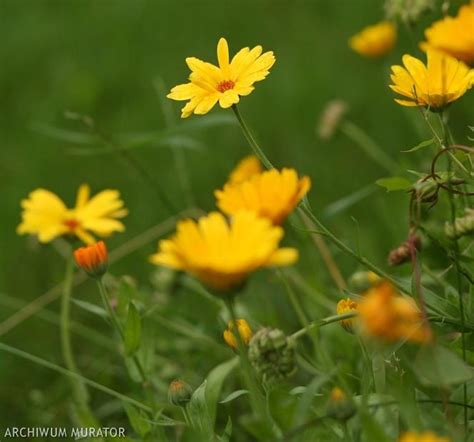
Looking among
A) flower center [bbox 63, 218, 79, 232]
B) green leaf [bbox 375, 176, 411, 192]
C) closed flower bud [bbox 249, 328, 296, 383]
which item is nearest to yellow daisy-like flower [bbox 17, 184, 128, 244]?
flower center [bbox 63, 218, 79, 232]

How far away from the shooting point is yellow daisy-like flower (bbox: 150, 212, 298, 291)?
977 mm

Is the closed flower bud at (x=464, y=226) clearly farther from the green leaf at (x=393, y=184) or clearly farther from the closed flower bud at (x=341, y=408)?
the closed flower bud at (x=341, y=408)

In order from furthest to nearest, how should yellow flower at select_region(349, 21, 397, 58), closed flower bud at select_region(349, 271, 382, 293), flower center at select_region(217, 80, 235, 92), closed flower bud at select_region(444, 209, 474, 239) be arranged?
yellow flower at select_region(349, 21, 397, 58) < closed flower bud at select_region(349, 271, 382, 293) < flower center at select_region(217, 80, 235, 92) < closed flower bud at select_region(444, 209, 474, 239)

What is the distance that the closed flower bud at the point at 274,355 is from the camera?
3.72ft

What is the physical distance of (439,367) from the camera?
3.35 ft

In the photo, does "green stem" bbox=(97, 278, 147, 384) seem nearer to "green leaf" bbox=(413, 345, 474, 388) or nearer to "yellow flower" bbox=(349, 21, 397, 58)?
"green leaf" bbox=(413, 345, 474, 388)

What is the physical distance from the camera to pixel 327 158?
2.92m

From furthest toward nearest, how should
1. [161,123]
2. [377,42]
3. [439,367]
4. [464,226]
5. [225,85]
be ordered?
[161,123], [377,42], [225,85], [464,226], [439,367]

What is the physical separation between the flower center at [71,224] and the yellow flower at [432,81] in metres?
0.71

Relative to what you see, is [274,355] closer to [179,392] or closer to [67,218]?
[179,392]

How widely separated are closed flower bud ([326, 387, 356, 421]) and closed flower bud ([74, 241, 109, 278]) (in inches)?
22.3

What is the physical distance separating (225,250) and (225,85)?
0.45m

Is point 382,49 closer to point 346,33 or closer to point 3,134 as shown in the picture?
point 346,33

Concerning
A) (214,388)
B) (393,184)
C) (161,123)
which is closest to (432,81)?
(393,184)
